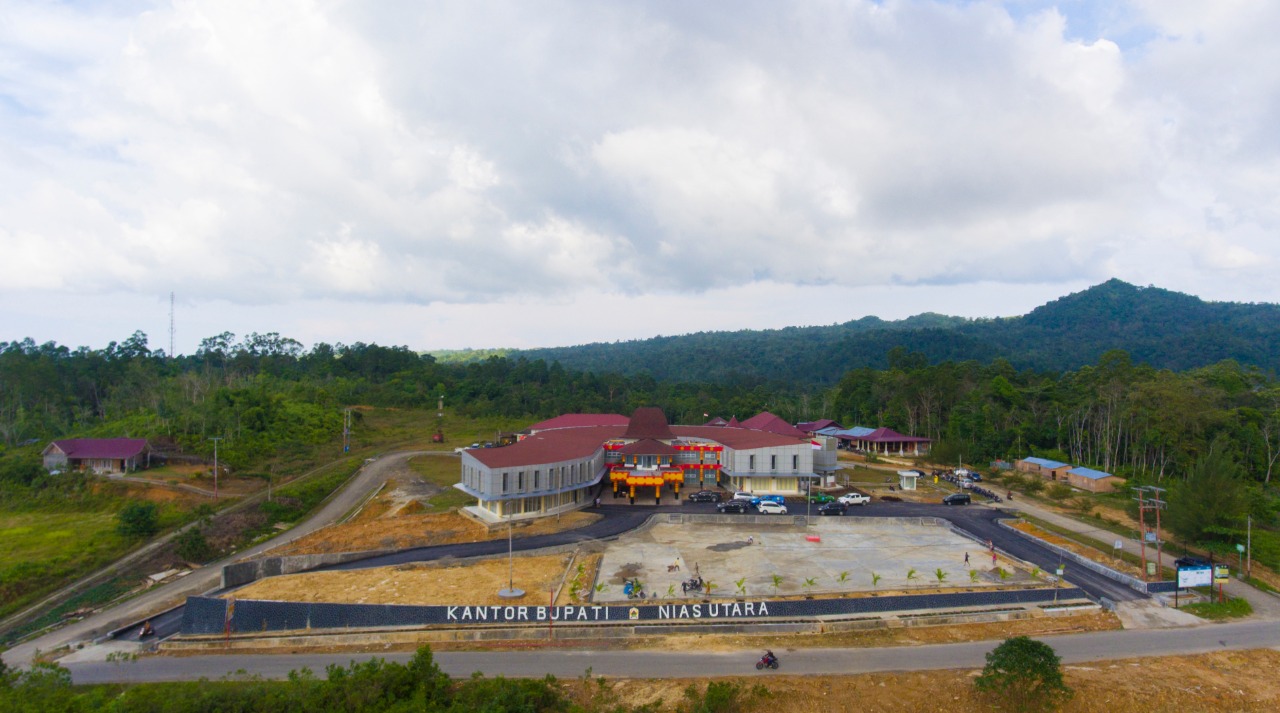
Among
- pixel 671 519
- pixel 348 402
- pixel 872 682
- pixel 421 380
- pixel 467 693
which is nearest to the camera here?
pixel 467 693

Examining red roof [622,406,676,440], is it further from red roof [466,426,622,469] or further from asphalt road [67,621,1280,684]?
asphalt road [67,621,1280,684]

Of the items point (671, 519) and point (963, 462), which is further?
point (963, 462)

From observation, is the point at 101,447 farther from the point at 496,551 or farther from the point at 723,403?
the point at 723,403

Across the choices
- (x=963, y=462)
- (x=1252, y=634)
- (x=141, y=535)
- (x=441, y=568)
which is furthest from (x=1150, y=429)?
(x=141, y=535)

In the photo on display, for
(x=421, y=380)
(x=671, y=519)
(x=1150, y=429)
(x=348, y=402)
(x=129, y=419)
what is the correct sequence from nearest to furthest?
(x=671, y=519) < (x=1150, y=429) < (x=129, y=419) < (x=348, y=402) < (x=421, y=380)

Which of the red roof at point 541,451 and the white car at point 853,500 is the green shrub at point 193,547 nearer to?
the red roof at point 541,451

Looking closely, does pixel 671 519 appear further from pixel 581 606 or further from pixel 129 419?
pixel 129 419

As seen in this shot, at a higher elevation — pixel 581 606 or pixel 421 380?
pixel 421 380

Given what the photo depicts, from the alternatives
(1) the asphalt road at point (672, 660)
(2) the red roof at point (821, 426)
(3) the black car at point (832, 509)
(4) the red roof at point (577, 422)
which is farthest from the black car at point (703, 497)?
(2) the red roof at point (821, 426)

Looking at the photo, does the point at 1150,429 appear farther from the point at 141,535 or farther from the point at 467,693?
the point at 141,535
